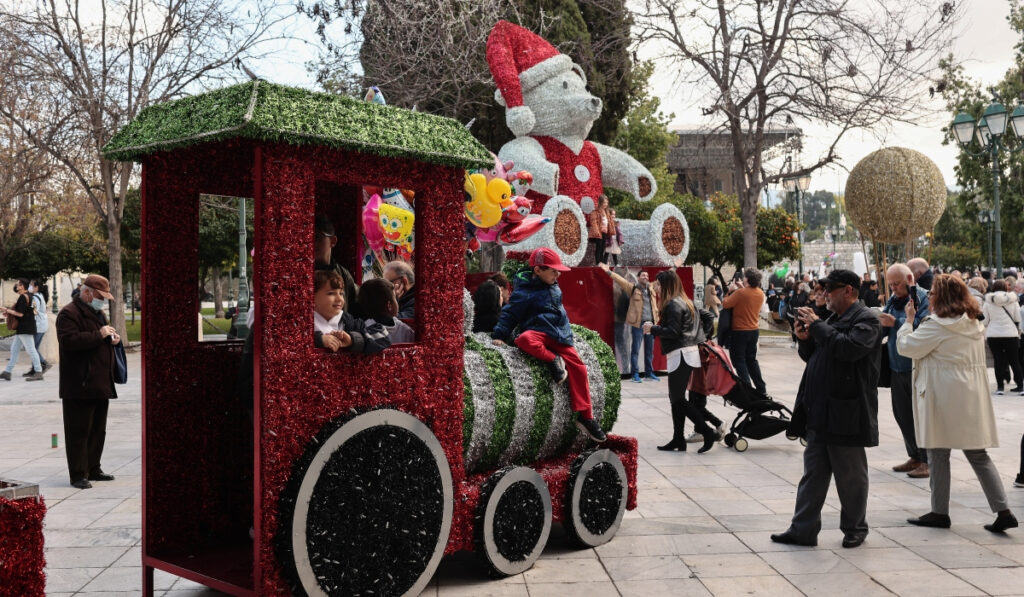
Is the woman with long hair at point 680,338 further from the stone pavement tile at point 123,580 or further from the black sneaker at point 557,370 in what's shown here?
the stone pavement tile at point 123,580

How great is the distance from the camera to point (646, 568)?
16.7 ft

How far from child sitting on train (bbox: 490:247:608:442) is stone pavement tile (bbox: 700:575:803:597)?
1174 millimetres

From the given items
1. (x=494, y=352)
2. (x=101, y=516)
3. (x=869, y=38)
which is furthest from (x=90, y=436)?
(x=869, y=38)

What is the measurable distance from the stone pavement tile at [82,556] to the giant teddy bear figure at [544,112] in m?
8.43

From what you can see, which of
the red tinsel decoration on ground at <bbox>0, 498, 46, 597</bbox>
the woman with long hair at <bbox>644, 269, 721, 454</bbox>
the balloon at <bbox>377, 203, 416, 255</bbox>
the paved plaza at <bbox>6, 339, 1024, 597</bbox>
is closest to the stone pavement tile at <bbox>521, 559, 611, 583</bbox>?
the paved plaza at <bbox>6, 339, 1024, 597</bbox>

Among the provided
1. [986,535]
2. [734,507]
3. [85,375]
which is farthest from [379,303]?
[986,535]

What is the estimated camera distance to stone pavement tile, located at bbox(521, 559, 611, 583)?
4918 millimetres

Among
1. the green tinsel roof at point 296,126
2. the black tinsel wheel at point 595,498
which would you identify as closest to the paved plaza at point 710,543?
the black tinsel wheel at point 595,498

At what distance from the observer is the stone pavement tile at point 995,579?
184 inches

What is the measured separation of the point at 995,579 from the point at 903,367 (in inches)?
105

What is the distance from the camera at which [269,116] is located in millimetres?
3631

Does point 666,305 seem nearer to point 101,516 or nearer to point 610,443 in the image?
point 610,443

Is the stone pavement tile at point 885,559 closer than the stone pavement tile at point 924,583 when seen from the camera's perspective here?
No

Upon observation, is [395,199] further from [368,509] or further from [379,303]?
[368,509]
